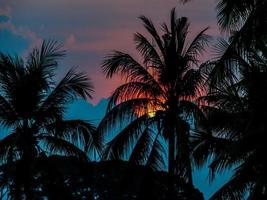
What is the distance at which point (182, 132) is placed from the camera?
20.8m

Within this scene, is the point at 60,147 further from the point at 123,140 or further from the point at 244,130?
the point at 244,130

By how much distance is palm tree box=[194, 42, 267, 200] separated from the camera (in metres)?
15.8

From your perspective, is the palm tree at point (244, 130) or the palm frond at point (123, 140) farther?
the palm frond at point (123, 140)

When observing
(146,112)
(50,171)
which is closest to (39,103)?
(50,171)

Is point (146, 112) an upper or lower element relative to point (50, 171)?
upper

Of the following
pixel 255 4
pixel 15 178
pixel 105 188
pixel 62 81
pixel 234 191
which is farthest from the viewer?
pixel 105 188

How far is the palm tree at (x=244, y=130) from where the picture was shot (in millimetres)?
15773

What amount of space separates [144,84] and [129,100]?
93 cm

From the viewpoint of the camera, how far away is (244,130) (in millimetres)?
16719

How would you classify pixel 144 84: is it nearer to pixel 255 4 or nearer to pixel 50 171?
pixel 50 171

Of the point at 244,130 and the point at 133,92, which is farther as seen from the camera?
the point at 133,92

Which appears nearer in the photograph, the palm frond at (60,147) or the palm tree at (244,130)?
the palm tree at (244,130)

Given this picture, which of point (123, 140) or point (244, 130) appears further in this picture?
point (123, 140)

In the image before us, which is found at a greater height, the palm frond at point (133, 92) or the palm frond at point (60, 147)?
the palm frond at point (133, 92)
